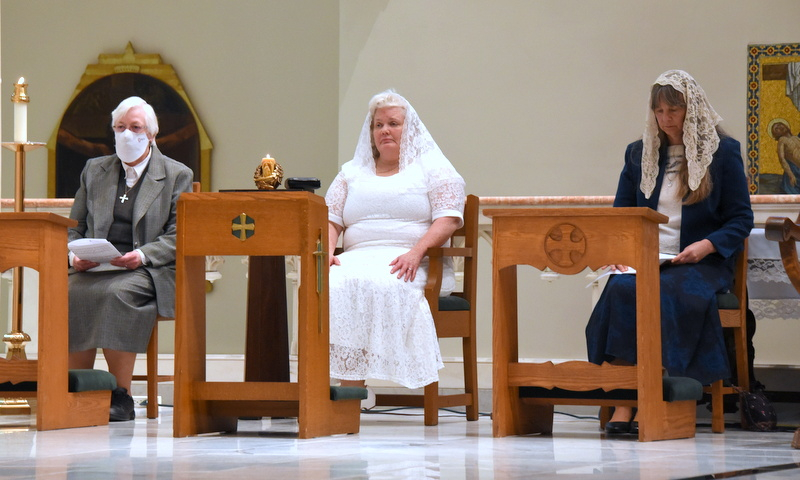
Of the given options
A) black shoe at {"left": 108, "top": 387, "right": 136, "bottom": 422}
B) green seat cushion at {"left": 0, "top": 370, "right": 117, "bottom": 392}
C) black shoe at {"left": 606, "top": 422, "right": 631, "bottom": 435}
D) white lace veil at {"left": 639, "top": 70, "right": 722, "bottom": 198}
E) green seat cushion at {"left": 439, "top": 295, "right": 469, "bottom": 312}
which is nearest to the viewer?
black shoe at {"left": 606, "top": 422, "right": 631, "bottom": 435}

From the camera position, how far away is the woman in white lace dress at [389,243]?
490 cm

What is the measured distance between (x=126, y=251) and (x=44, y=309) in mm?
1009

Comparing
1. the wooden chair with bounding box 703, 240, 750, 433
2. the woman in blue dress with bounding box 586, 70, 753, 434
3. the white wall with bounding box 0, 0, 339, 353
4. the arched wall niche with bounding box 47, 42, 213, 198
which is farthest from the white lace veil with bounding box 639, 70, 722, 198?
the arched wall niche with bounding box 47, 42, 213, 198

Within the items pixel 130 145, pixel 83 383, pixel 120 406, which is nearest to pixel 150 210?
pixel 130 145

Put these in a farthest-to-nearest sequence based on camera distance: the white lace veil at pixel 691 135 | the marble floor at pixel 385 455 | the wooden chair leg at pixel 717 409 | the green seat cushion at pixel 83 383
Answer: the white lace veil at pixel 691 135 → the wooden chair leg at pixel 717 409 → the green seat cushion at pixel 83 383 → the marble floor at pixel 385 455

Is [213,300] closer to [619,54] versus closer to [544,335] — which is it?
[544,335]

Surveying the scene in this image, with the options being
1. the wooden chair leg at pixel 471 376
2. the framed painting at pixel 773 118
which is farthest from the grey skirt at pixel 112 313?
the framed painting at pixel 773 118

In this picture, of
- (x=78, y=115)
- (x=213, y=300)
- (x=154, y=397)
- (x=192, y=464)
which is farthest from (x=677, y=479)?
(x=78, y=115)

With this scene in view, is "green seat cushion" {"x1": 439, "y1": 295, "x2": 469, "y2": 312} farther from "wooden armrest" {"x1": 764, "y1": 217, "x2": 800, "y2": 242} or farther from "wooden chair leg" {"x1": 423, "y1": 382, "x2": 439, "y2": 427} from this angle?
"wooden armrest" {"x1": 764, "y1": 217, "x2": 800, "y2": 242}

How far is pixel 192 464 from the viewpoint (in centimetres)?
313

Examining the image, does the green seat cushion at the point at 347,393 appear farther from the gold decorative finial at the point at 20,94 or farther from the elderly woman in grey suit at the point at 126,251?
the gold decorative finial at the point at 20,94

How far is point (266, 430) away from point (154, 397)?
3.21ft

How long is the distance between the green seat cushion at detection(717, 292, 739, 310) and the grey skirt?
242 cm

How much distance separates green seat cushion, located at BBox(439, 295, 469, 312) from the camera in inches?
201
